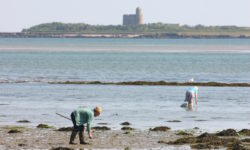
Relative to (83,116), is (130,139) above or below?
below

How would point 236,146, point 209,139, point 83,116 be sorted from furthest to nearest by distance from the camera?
point 209,139, point 83,116, point 236,146

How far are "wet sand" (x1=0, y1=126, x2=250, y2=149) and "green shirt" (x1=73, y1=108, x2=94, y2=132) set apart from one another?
74cm

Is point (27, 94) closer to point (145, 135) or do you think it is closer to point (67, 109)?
point (67, 109)

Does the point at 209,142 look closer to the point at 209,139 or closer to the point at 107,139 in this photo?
the point at 209,139

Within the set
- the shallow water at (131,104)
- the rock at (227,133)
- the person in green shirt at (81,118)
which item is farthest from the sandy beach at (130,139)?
the shallow water at (131,104)

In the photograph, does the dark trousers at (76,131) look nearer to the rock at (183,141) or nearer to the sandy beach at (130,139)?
the sandy beach at (130,139)

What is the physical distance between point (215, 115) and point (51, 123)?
300 inches

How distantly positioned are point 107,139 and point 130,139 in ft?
2.36

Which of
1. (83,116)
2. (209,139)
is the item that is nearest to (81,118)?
(83,116)

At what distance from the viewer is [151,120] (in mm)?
30125

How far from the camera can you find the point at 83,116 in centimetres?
2205

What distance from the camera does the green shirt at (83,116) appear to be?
21.9m

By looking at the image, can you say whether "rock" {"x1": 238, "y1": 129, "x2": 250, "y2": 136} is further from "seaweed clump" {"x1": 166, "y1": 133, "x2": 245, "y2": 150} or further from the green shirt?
the green shirt

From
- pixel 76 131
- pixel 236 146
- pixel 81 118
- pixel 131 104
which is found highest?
pixel 81 118
